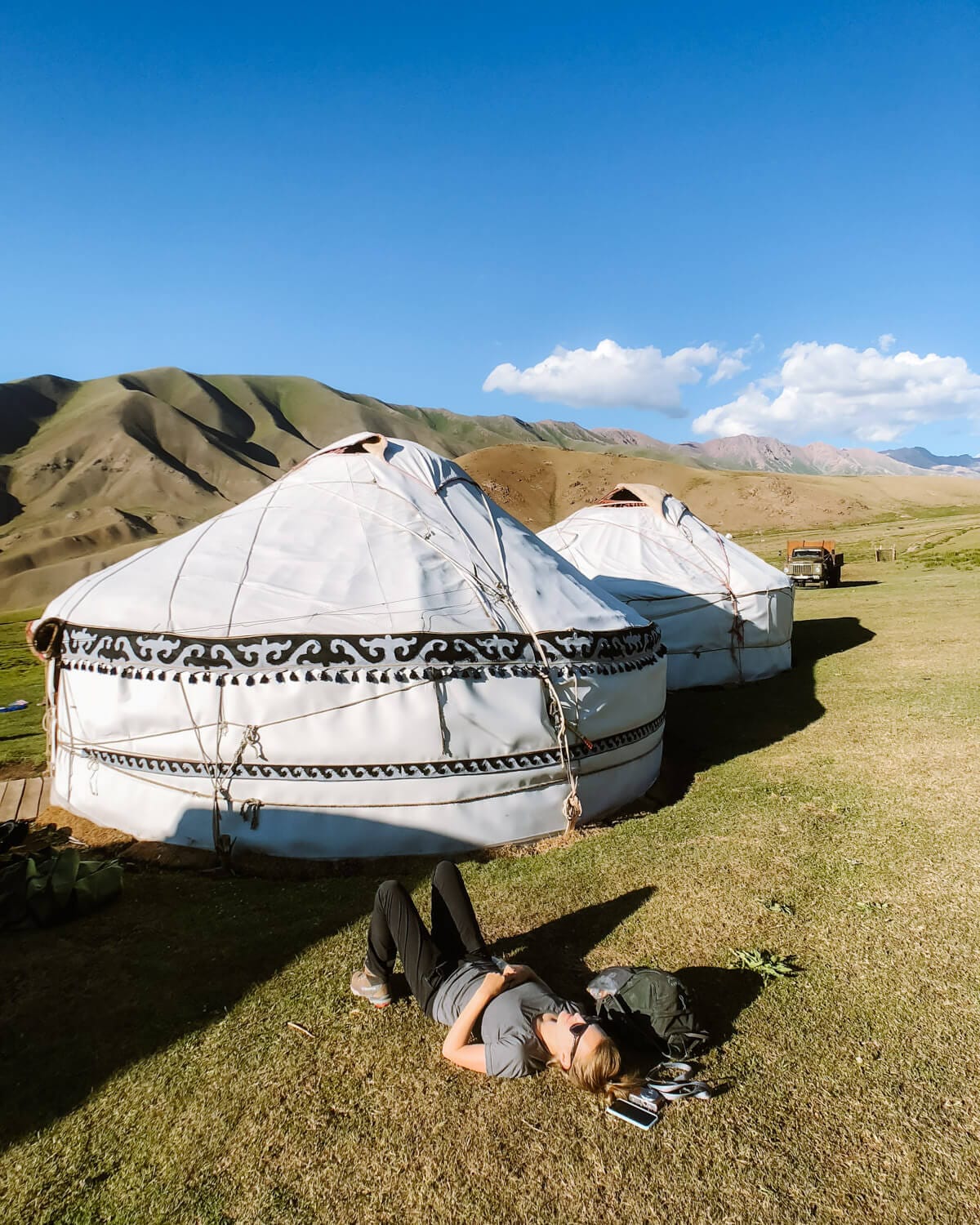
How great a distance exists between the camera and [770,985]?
2.61 m

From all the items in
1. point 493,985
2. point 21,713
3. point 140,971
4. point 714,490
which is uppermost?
point 714,490

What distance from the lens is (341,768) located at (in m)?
3.72

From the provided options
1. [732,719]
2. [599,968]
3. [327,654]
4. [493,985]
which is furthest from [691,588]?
[493,985]

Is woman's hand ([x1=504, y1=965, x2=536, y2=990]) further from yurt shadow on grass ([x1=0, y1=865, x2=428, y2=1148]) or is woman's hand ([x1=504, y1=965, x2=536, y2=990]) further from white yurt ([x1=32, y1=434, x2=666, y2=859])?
white yurt ([x1=32, y1=434, x2=666, y2=859])

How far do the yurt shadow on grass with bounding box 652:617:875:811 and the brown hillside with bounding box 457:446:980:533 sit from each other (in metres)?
33.5

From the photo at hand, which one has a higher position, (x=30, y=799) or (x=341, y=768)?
(x=341, y=768)

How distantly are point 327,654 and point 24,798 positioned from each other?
9.33 feet

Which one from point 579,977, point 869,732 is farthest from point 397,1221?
point 869,732

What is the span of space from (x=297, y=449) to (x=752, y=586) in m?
115

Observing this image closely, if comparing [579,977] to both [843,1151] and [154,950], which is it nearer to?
[843,1151]

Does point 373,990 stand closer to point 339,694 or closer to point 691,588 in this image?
point 339,694

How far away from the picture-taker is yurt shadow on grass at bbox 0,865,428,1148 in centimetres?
232

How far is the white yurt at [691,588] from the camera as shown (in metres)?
7.93

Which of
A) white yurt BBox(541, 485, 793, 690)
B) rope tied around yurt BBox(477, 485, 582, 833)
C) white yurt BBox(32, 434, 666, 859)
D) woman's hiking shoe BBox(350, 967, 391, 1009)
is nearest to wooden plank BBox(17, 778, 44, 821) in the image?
white yurt BBox(32, 434, 666, 859)
